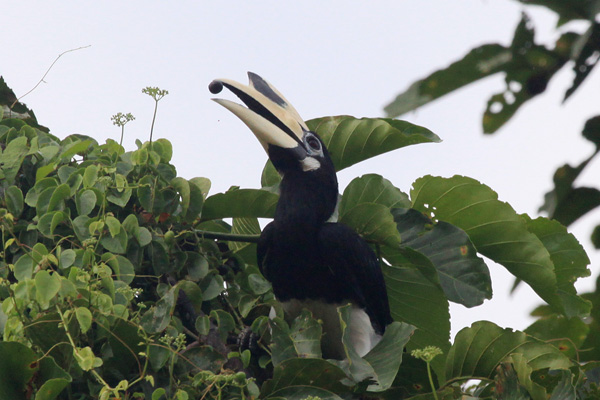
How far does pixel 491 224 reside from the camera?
1.97m

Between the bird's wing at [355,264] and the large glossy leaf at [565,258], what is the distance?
45 centimetres

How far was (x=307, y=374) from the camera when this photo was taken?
1.59 m

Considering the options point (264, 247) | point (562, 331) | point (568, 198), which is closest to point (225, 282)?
point (264, 247)

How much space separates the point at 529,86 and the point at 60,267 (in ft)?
4.25

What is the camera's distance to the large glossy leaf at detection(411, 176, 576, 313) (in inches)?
74.5

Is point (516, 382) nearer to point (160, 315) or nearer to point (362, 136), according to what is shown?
point (160, 315)

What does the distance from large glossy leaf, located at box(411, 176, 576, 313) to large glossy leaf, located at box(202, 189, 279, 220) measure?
43 cm

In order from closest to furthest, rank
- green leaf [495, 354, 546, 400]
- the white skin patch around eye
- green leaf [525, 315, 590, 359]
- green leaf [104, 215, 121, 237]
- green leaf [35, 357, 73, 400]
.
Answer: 1. green leaf [35, 357, 73, 400]
2. green leaf [495, 354, 546, 400]
3. green leaf [104, 215, 121, 237]
4. green leaf [525, 315, 590, 359]
5. the white skin patch around eye

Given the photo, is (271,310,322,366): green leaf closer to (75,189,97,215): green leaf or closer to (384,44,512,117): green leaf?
(75,189,97,215): green leaf

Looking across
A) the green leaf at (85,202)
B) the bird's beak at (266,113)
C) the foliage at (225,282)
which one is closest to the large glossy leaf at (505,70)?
the foliage at (225,282)

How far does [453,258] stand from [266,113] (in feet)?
2.52

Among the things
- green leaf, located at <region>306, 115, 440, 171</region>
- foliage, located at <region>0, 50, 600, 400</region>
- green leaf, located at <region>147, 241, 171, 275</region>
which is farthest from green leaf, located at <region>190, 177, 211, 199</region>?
green leaf, located at <region>306, 115, 440, 171</region>

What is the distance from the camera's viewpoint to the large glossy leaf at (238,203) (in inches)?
81.8

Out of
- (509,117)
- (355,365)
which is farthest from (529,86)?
(355,365)
